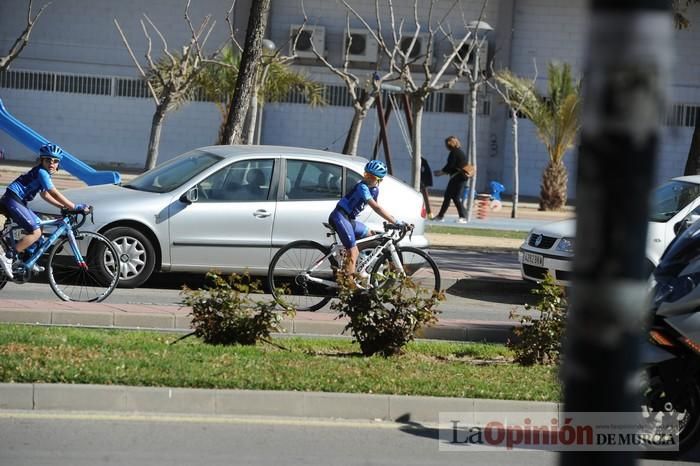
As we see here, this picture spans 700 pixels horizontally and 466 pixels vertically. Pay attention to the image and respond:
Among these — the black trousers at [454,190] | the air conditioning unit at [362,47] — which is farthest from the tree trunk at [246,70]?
the air conditioning unit at [362,47]

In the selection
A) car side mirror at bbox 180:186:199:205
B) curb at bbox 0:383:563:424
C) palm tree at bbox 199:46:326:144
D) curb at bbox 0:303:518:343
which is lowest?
curb at bbox 0:383:563:424

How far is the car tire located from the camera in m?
12.3

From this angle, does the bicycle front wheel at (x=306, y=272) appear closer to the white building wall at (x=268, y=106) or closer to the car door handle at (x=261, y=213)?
the car door handle at (x=261, y=213)

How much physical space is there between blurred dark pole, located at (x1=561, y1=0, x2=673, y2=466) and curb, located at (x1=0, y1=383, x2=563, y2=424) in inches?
204

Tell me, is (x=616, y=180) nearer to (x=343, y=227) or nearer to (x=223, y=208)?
(x=343, y=227)

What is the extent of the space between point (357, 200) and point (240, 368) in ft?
14.5

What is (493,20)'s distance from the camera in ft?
118

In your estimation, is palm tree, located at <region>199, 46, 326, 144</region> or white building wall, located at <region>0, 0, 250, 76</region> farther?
white building wall, located at <region>0, 0, 250, 76</region>

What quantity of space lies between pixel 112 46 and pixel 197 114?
3.51 meters

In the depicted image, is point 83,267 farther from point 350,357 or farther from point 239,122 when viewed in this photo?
point 239,122

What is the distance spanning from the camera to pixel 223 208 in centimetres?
1271

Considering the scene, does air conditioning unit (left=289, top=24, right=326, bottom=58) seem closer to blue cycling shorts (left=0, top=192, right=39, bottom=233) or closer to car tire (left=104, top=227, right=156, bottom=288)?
car tire (left=104, top=227, right=156, bottom=288)

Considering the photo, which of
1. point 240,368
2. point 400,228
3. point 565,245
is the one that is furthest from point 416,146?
point 240,368

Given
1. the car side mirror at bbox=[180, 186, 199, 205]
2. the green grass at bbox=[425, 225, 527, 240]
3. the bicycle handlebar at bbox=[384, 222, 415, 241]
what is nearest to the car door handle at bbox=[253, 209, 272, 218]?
the car side mirror at bbox=[180, 186, 199, 205]
